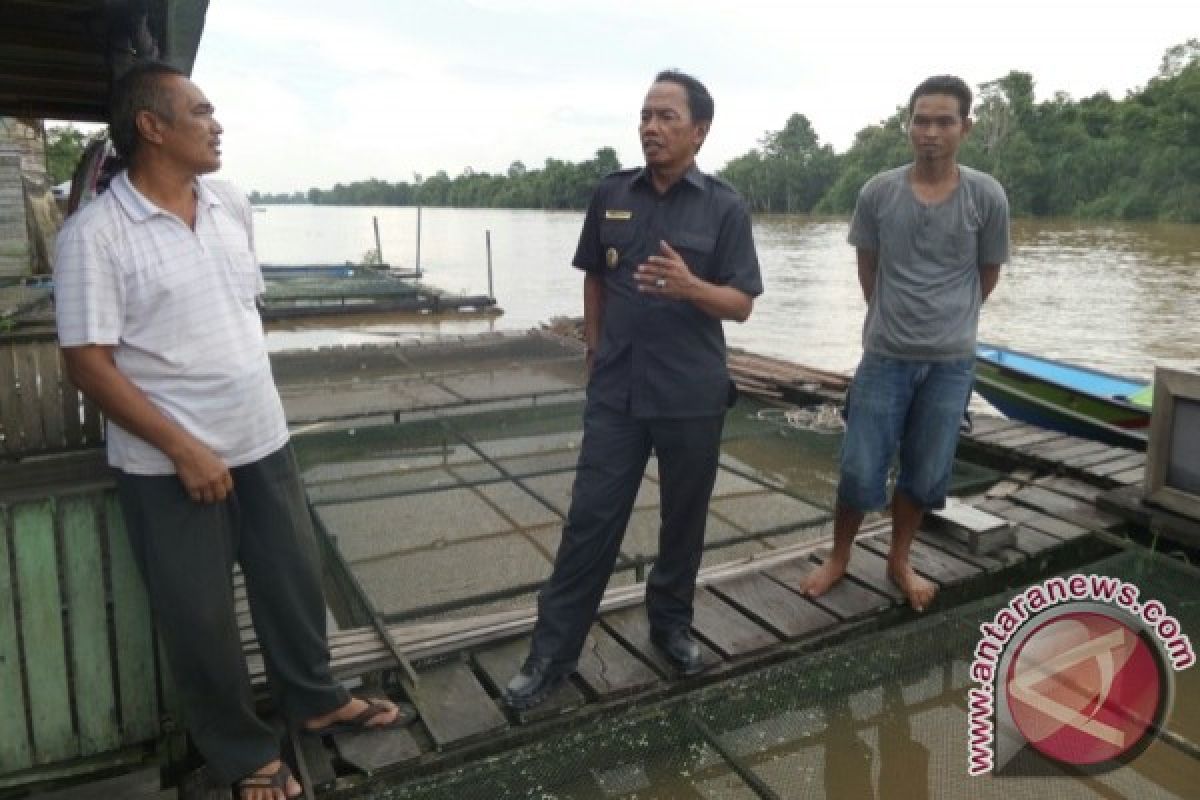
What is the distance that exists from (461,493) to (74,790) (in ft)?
11.2

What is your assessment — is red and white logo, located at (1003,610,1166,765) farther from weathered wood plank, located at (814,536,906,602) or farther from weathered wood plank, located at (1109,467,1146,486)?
weathered wood plank, located at (1109,467,1146,486)

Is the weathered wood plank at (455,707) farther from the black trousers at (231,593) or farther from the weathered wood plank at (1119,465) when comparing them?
the weathered wood plank at (1119,465)

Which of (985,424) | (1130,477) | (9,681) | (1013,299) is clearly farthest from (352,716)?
(1013,299)

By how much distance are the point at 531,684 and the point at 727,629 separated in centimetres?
80

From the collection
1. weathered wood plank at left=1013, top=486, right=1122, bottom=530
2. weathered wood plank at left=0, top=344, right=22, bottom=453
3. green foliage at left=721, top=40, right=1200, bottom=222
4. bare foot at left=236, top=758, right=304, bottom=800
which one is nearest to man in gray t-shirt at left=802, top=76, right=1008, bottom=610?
weathered wood plank at left=1013, top=486, right=1122, bottom=530

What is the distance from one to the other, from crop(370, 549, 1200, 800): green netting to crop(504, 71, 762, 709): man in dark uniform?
27 cm

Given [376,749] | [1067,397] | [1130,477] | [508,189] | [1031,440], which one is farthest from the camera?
[508,189]

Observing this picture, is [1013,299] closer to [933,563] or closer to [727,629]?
[933,563]

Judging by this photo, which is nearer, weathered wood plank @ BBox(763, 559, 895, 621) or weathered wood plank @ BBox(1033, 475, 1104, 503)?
weathered wood plank @ BBox(763, 559, 895, 621)

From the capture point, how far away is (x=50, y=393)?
7.52 ft

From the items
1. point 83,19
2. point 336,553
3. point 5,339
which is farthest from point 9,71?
point 336,553

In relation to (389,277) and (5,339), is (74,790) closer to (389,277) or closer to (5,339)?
(5,339)

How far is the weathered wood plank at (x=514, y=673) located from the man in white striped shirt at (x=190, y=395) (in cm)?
68

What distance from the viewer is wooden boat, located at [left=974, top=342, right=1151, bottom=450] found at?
232 inches
